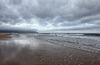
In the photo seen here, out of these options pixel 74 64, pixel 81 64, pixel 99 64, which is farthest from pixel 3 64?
pixel 99 64

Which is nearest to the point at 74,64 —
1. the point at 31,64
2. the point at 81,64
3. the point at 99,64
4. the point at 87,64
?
the point at 81,64

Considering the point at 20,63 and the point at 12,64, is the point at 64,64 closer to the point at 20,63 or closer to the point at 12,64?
the point at 20,63

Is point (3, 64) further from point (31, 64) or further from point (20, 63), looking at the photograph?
point (31, 64)

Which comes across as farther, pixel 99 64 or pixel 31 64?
pixel 99 64

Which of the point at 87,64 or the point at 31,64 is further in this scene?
the point at 87,64

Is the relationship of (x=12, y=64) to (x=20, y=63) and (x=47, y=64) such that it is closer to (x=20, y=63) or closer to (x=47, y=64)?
(x=20, y=63)

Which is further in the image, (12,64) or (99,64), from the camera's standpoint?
(99,64)

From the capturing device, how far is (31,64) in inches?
199

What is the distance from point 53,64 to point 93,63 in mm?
3709

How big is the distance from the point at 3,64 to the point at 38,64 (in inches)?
111

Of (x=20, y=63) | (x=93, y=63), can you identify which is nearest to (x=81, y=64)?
(x=93, y=63)

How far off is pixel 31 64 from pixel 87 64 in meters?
4.87

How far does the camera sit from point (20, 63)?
5.11 m

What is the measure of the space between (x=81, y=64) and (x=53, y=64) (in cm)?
249
